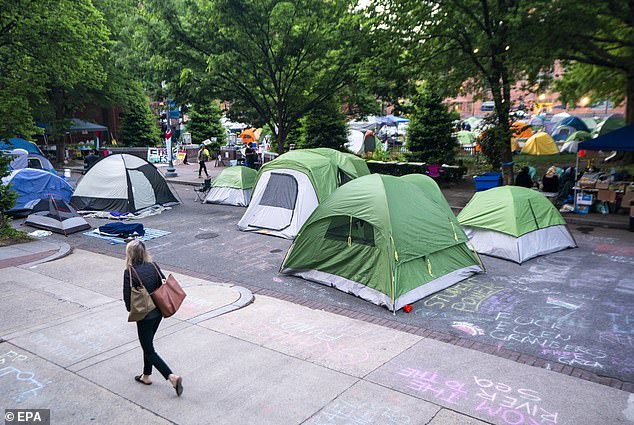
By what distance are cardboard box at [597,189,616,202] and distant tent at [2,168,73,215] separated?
58.4 ft

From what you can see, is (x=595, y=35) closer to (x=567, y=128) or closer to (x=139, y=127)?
(x=567, y=128)

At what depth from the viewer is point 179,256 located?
1153 cm

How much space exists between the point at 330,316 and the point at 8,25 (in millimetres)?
13469

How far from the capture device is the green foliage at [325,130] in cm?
2716

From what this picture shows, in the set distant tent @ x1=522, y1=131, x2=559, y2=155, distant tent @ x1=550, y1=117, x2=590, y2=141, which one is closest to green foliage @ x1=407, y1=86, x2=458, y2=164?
distant tent @ x1=522, y1=131, x2=559, y2=155

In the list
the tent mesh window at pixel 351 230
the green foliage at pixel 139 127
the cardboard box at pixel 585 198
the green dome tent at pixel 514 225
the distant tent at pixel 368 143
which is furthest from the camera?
the green foliage at pixel 139 127

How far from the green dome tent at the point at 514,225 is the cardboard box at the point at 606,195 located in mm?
4493

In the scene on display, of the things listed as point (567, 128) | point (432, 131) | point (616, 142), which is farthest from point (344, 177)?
point (567, 128)

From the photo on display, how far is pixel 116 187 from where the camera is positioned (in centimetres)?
1642

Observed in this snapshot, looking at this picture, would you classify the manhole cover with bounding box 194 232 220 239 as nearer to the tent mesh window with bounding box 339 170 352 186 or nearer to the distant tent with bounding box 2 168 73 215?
the tent mesh window with bounding box 339 170 352 186

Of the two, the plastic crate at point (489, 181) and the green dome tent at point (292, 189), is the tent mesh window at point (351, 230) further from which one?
the plastic crate at point (489, 181)

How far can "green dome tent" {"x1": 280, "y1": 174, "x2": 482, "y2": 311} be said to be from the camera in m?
8.08

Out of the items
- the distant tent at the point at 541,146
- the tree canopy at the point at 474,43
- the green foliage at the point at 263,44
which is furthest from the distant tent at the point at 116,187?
the distant tent at the point at 541,146

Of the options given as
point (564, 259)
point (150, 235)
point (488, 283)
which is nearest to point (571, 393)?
point (488, 283)
